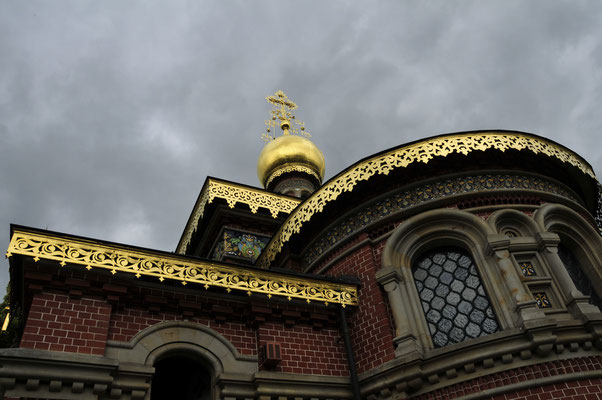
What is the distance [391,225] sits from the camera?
8.43 metres

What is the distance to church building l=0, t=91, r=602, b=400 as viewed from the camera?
19.9 ft

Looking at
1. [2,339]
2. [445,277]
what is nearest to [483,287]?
[445,277]

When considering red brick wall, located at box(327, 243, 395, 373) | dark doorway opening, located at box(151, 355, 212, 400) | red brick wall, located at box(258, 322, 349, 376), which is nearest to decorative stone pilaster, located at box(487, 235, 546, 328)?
red brick wall, located at box(327, 243, 395, 373)

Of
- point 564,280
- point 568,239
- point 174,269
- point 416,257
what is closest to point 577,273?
point 568,239

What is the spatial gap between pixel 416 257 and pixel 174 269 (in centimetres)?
385

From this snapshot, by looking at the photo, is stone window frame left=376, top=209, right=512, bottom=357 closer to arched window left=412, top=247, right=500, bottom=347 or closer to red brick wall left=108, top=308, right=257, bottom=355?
arched window left=412, top=247, right=500, bottom=347

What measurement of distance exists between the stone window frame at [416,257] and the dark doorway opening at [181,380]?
280 centimetres

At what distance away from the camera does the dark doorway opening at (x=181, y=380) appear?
7.09 m

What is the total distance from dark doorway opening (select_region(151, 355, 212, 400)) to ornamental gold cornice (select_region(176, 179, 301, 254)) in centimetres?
522

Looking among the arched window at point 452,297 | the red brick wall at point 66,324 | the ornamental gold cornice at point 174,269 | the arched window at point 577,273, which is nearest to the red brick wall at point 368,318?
the ornamental gold cornice at point 174,269

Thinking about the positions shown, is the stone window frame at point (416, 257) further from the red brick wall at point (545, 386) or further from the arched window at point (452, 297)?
the red brick wall at point (545, 386)

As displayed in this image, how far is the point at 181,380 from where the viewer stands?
8.20 m

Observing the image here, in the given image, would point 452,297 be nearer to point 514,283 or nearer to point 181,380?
point 514,283

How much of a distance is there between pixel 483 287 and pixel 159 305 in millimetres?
4634
